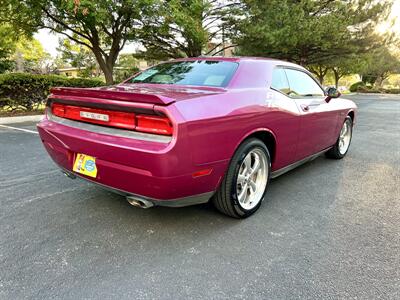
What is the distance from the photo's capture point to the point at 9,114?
920cm

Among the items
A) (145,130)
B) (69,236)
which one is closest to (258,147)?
(145,130)

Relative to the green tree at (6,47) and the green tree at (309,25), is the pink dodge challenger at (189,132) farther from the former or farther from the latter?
the green tree at (6,47)

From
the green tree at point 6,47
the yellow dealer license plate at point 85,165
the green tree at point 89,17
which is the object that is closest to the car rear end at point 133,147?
the yellow dealer license plate at point 85,165

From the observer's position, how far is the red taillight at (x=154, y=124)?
2047 mm

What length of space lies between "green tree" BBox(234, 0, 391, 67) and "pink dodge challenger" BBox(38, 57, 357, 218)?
11714 mm

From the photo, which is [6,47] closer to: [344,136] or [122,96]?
[344,136]

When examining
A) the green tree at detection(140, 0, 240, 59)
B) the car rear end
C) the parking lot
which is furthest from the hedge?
the car rear end

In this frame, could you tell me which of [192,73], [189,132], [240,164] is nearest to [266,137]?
[240,164]

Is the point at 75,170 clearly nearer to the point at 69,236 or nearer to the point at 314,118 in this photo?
the point at 69,236

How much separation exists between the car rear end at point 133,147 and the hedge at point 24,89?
8044mm

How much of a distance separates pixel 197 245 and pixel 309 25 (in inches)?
573

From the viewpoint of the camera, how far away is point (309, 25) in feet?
46.8

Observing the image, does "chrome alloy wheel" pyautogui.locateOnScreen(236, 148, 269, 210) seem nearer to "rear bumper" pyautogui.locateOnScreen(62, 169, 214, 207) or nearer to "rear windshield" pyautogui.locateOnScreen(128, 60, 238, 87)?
"rear bumper" pyautogui.locateOnScreen(62, 169, 214, 207)

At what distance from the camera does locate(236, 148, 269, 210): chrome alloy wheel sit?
2.77 m
